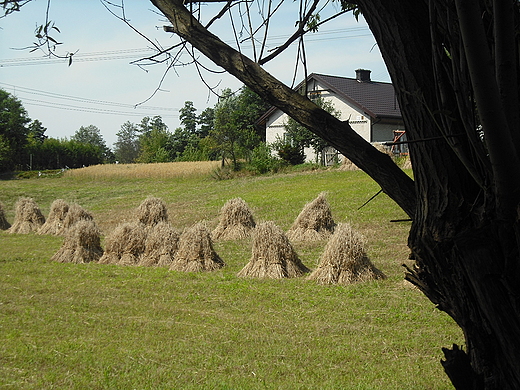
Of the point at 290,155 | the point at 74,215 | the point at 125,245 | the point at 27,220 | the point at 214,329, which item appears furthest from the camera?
the point at 290,155

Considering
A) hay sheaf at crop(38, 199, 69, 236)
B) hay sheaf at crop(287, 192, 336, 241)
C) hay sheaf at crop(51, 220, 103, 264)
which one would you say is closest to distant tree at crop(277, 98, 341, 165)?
hay sheaf at crop(38, 199, 69, 236)

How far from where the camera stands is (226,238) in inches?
558

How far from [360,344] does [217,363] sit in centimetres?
157

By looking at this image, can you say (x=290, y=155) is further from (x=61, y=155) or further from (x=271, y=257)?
(x=61, y=155)

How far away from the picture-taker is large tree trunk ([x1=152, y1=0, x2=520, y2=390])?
5.70 ft

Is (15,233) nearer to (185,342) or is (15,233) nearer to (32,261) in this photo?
(32,261)

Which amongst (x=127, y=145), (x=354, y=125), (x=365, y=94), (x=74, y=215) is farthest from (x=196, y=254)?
(x=127, y=145)

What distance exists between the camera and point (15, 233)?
712 inches

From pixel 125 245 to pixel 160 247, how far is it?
876 millimetres

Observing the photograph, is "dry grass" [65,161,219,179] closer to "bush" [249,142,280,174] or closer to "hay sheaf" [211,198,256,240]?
"bush" [249,142,280,174]

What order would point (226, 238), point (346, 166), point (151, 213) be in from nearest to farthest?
point (226, 238)
point (151, 213)
point (346, 166)

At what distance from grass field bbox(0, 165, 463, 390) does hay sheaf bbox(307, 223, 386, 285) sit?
11.1 inches

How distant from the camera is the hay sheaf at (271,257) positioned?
31.5 ft

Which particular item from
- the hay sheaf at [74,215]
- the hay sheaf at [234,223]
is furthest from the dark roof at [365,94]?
the hay sheaf at [234,223]
